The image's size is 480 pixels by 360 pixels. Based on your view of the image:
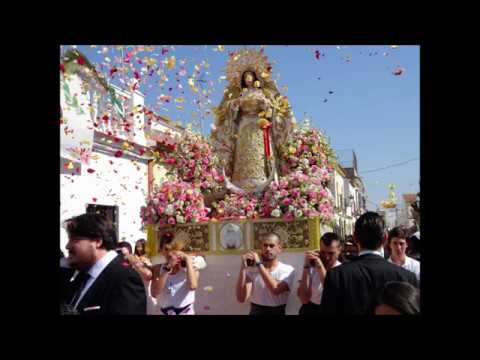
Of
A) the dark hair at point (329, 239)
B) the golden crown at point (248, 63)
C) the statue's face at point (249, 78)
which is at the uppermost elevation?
the golden crown at point (248, 63)

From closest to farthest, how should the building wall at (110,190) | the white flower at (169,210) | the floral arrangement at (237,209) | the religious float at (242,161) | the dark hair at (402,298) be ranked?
the dark hair at (402,298), the white flower at (169,210), the religious float at (242,161), the floral arrangement at (237,209), the building wall at (110,190)

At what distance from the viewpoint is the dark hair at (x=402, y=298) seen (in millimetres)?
2443

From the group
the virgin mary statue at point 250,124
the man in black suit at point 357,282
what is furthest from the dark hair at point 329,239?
the virgin mary statue at point 250,124

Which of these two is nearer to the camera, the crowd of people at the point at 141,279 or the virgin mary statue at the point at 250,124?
the crowd of people at the point at 141,279

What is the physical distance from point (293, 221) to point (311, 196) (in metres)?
0.38

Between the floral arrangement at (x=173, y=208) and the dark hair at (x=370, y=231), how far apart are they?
10.7 ft

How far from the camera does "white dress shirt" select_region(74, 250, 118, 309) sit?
3068mm

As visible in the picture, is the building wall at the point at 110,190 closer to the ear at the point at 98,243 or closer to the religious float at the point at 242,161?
the religious float at the point at 242,161

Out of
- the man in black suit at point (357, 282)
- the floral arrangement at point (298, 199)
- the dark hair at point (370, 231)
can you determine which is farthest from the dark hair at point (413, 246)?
the man in black suit at point (357, 282)

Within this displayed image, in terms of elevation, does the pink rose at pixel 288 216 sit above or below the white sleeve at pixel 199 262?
above

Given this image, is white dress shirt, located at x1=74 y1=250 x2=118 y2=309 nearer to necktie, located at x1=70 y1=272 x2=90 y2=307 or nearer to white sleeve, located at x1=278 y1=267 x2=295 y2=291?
necktie, located at x1=70 y1=272 x2=90 y2=307

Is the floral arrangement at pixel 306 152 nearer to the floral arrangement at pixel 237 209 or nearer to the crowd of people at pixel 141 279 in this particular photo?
the floral arrangement at pixel 237 209

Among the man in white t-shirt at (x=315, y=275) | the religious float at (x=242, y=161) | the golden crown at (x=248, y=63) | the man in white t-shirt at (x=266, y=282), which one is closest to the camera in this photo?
the man in white t-shirt at (x=315, y=275)
